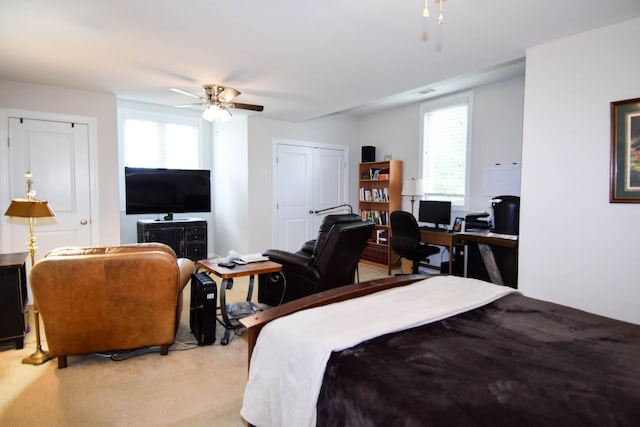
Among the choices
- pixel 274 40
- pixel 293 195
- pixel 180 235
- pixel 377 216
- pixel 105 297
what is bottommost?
pixel 105 297

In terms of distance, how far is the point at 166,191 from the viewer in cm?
547

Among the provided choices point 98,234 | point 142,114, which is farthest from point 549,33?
point 142,114

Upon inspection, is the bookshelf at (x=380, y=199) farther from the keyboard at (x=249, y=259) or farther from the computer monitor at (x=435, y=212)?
the keyboard at (x=249, y=259)

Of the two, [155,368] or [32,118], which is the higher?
[32,118]

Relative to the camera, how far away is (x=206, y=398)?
7.25 feet

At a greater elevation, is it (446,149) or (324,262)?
(446,149)

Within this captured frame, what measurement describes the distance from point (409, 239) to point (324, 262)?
166 cm

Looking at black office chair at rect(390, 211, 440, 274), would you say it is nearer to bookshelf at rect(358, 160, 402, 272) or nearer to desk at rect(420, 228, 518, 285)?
desk at rect(420, 228, 518, 285)

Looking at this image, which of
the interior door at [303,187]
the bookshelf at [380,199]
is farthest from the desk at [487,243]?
the interior door at [303,187]

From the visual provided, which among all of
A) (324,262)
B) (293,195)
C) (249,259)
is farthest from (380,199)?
(249,259)

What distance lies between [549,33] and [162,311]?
3.45 m

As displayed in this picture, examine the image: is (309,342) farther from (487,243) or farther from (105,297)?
(487,243)

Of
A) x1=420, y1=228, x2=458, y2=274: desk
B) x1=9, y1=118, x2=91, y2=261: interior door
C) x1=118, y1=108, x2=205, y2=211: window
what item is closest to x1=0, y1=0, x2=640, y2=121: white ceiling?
x1=9, y1=118, x2=91, y2=261: interior door

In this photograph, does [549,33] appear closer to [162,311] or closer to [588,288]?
[588,288]
